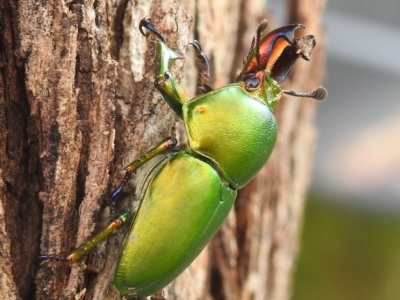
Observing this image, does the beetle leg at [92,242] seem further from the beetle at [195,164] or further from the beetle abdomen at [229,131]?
the beetle abdomen at [229,131]

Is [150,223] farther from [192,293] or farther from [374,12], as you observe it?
[374,12]

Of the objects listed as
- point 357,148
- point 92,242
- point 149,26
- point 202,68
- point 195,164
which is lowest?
point 357,148

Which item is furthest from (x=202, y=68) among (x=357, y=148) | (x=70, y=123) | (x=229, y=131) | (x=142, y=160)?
(x=357, y=148)

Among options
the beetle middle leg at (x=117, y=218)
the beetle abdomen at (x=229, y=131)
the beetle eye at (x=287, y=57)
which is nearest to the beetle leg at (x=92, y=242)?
the beetle middle leg at (x=117, y=218)

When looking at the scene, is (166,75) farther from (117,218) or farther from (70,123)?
(117,218)

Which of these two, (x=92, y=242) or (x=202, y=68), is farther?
(x=202, y=68)
